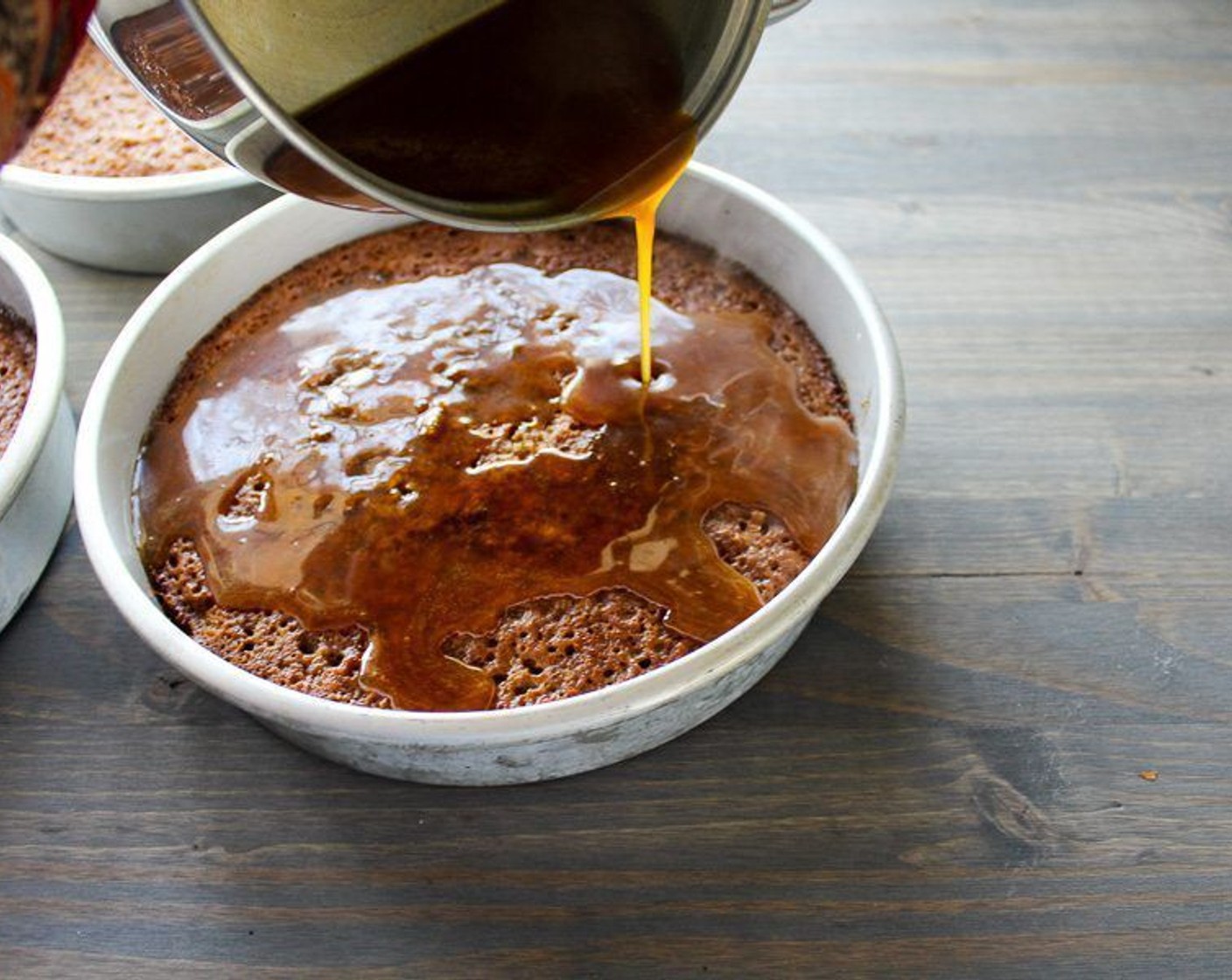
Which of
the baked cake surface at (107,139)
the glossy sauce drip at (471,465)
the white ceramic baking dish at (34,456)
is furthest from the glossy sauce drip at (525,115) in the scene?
the baked cake surface at (107,139)

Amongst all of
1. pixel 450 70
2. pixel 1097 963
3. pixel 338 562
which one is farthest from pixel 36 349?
pixel 1097 963

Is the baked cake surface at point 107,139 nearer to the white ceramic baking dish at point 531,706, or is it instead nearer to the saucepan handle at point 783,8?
the white ceramic baking dish at point 531,706

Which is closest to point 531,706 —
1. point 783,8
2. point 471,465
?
point 471,465

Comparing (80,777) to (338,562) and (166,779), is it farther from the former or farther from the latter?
(338,562)

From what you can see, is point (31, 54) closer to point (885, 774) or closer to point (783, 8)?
point (783, 8)

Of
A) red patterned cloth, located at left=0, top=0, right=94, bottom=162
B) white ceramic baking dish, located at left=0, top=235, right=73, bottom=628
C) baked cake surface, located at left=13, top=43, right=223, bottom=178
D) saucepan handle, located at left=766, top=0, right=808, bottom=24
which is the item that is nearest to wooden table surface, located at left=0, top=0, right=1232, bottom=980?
white ceramic baking dish, located at left=0, top=235, right=73, bottom=628

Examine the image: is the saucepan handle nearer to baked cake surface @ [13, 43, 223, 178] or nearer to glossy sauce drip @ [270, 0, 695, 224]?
glossy sauce drip @ [270, 0, 695, 224]

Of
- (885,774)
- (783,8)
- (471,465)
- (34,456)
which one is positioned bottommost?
(885,774)

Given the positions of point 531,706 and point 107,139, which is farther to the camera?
point 107,139
